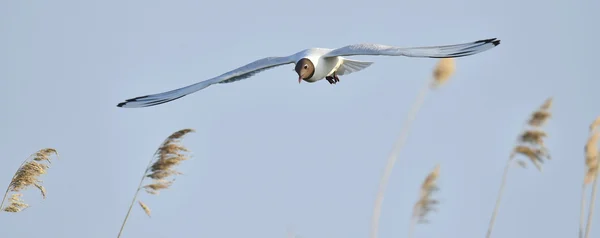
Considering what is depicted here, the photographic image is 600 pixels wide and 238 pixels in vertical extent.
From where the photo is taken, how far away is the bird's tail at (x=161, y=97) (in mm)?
8117

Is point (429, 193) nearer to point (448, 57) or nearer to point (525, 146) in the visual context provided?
point (525, 146)

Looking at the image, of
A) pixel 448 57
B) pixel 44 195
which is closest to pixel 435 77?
pixel 448 57

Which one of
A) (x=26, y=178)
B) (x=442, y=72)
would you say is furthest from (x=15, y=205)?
(x=442, y=72)

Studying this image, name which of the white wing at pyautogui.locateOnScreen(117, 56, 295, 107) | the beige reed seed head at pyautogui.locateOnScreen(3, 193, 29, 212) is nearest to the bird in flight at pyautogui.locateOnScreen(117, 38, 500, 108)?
the white wing at pyautogui.locateOnScreen(117, 56, 295, 107)

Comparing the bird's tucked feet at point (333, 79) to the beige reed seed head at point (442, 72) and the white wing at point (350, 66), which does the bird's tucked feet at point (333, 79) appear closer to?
the white wing at point (350, 66)

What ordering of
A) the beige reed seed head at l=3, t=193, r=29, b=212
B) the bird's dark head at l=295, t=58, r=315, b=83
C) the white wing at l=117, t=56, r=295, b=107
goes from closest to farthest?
the beige reed seed head at l=3, t=193, r=29, b=212, the bird's dark head at l=295, t=58, r=315, b=83, the white wing at l=117, t=56, r=295, b=107

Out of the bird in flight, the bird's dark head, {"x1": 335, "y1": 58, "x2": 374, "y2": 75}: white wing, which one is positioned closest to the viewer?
the bird in flight

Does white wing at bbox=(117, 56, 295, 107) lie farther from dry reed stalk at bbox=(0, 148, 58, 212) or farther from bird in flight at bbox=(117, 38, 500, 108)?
dry reed stalk at bbox=(0, 148, 58, 212)

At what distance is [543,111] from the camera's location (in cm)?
538

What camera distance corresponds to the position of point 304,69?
25.0 ft

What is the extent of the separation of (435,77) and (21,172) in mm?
2654

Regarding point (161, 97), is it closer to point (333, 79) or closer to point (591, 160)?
point (333, 79)

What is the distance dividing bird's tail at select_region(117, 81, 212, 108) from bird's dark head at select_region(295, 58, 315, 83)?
94 centimetres

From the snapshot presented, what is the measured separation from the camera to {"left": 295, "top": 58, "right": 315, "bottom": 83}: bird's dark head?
299 inches
